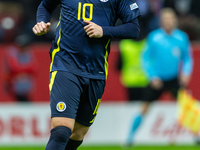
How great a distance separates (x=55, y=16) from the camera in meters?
13.4

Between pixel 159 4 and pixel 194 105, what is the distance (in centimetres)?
404

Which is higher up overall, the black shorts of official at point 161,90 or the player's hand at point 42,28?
the player's hand at point 42,28

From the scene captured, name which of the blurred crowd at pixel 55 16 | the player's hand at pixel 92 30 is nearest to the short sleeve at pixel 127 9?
the player's hand at pixel 92 30

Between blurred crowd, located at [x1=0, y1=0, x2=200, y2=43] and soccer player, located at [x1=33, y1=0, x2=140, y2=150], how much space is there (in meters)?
7.30

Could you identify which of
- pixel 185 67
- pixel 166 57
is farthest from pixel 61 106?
pixel 166 57

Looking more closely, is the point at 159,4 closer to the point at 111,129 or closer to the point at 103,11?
the point at 111,129

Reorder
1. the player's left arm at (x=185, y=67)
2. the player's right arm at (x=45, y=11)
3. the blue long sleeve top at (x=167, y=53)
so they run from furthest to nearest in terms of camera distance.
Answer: the blue long sleeve top at (x=167, y=53) < the player's left arm at (x=185, y=67) < the player's right arm at (x=45, y=11)

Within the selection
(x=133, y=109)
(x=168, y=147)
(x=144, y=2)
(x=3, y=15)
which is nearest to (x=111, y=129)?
(x=133, y=109)

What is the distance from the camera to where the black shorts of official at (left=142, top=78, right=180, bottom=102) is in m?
9.44

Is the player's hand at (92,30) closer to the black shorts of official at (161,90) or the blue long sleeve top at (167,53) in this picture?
the black shorts of official at (161,90)

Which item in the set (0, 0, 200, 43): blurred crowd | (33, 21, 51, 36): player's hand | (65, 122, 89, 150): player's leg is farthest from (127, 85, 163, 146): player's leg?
(33, 21, 51, 36): player's hand

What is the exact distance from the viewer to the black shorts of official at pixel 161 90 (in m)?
9.44

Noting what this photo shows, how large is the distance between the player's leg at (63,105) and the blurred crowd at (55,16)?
7618 millimetres

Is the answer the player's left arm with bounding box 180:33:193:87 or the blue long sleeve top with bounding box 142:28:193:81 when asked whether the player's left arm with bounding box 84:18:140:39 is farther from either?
the blue long sleeve top with bounding box 142:28:193:81
